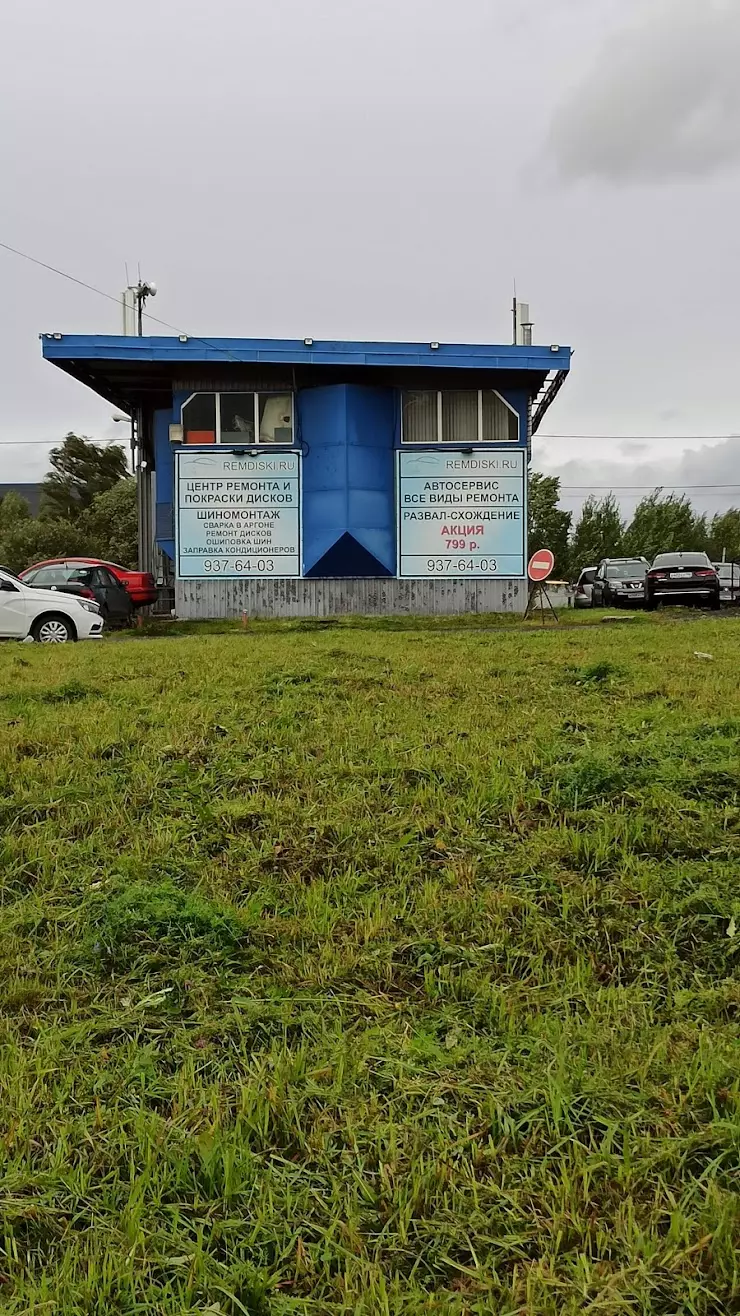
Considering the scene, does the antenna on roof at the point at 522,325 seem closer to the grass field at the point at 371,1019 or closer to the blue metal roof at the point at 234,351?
the blue metal roof at the point at 234,351

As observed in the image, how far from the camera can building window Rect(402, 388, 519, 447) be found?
21141 millimetres

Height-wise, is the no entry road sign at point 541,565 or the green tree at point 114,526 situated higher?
the green tree at point 114,526

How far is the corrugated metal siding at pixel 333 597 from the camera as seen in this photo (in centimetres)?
2102

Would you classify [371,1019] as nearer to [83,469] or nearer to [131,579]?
[131,579]

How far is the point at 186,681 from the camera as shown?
26.2ft

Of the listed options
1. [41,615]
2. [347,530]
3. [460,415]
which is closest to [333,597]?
[347,530]

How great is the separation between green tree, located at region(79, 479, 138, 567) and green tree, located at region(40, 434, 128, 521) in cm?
463

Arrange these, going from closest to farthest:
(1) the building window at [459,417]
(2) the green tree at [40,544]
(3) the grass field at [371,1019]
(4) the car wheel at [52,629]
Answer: (3) the grass field at [371,1019]
(4) the car wheel at [52,629]
(1) the building window at [459,417]
(2) the green tree at [40,544]

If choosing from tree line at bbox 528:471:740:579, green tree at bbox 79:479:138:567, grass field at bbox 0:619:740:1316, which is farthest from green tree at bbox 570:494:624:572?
grass field at bbox 0:619:740:1316

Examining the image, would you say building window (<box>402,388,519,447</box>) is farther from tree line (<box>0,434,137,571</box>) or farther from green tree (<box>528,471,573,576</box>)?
green tree (<box>528,471,573,576</box>)

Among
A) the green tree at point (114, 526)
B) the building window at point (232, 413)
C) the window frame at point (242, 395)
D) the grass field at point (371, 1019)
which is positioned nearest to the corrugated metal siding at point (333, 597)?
the window frame at point (242, 395)

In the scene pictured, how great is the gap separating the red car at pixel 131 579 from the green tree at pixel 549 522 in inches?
1484

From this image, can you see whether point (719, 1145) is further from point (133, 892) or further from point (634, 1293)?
point (133, 892)

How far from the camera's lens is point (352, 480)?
66.9 ft
